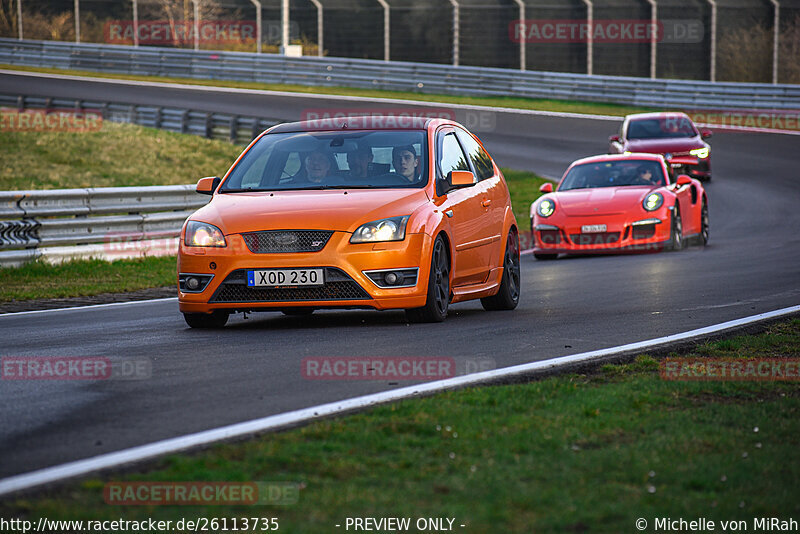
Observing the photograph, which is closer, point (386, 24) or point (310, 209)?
point (310, 209)

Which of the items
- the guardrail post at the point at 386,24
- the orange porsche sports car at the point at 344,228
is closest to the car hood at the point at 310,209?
the orange porsche sports car at the point at 344,228

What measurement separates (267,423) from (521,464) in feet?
4.21

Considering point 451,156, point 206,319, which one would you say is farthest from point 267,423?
point 451,156

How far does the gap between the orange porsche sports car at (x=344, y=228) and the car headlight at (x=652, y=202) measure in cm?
691

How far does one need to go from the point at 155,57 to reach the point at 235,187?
35.6m

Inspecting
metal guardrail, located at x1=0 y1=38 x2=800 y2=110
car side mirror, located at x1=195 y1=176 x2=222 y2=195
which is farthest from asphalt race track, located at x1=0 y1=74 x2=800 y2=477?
metal guardrail, located at x1=0 y1=38 x2=800 y2=110

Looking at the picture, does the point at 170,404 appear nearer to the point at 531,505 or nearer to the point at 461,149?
the point at 531,505

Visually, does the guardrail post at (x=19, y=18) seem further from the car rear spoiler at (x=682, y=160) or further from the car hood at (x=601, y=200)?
the car hood at (x=601, y=200)

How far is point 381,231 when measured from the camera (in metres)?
9.04

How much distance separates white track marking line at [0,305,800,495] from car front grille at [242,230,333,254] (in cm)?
217

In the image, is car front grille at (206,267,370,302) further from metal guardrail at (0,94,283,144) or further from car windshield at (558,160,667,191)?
metal guardrail at (0,94,283,144)

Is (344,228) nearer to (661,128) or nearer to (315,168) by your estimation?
(315,168)

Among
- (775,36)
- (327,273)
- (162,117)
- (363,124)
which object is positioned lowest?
(162,117)

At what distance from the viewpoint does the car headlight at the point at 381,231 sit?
29.5ft
